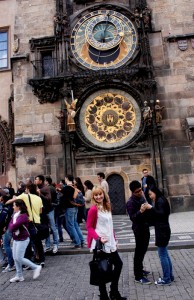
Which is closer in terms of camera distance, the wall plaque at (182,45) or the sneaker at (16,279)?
the sneaker at (16,279)

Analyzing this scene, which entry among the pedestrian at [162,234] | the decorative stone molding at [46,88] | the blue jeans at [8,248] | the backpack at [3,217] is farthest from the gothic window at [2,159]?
the pedestrian at [162,234]

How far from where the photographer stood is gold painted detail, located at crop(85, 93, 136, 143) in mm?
15086

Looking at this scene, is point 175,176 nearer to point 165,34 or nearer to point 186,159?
point 186,159

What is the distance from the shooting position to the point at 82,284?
17.0 ft

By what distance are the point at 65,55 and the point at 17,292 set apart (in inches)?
512

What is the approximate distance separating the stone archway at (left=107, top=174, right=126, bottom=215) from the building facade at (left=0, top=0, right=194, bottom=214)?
47 mm

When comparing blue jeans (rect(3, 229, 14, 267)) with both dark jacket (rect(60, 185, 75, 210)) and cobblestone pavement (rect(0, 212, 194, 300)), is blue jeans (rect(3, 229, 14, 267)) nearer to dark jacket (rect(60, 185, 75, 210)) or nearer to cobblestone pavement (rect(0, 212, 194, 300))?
cobblestone pavement (rect(0, 212, 194, 300))

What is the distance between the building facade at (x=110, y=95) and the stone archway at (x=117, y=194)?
47 mm

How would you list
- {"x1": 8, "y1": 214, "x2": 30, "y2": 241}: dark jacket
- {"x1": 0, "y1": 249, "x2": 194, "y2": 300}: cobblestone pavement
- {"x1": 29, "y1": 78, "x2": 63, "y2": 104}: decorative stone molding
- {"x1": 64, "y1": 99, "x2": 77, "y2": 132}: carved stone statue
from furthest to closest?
{"x1": 29, "y1": 78, "x2": 63, "y2": 104}: decorative stone molding < {"x1": 64, "y1": 99, "x2": 77, "y2": 132}: carved stone statue < {"x1": 8, "y1": 214, "x2": 30, "y2": 241}: dark jacket < {"x1": 0, "y1": 249, "x2": 194, "y2": 300}: cobblestone pavement

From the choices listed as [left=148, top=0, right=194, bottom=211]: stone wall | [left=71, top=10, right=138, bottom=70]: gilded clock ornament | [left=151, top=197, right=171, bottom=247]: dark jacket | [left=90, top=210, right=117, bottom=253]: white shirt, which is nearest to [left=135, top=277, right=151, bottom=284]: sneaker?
[left=151, top=197, right=171, bottom=247]: dark jacket

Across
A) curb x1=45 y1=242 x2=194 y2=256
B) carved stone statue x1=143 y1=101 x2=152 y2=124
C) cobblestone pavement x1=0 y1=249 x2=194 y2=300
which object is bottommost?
cobblestone pavement x1=0 y1=249 x2=194 y2=300

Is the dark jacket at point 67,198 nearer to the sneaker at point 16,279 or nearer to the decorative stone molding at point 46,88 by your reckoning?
the sneaker at point 16,279

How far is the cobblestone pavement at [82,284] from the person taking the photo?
457cm

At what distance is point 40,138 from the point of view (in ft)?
49.6
